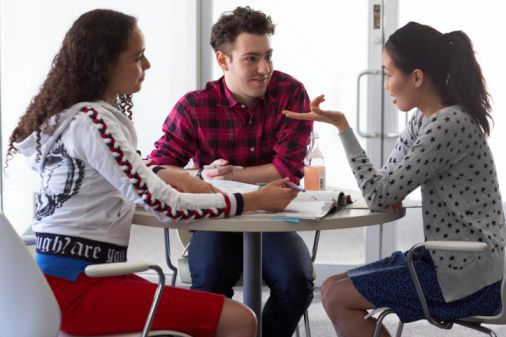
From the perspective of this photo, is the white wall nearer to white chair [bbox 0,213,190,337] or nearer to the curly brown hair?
the curly brown hair

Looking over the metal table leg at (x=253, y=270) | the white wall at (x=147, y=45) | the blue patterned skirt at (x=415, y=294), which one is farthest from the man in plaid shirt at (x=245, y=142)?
the white wall at (x=147, y=45)

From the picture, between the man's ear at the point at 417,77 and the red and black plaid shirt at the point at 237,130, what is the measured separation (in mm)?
628

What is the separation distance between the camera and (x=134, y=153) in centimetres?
212

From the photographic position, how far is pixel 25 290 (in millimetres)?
1948

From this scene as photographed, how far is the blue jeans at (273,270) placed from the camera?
2795 mm

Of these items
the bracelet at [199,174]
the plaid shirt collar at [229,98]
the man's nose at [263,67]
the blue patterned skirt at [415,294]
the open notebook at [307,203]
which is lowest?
the blue patterned skirt at [415,294]

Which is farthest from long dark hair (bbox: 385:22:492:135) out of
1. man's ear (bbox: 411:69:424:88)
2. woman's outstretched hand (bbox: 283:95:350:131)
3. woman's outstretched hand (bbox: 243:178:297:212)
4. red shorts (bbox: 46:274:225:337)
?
red shorts (bbox: 46:274:225:337)

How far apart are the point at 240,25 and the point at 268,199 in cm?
97

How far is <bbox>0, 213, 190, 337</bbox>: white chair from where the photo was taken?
1.92 meters

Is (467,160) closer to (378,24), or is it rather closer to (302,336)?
(302,336)

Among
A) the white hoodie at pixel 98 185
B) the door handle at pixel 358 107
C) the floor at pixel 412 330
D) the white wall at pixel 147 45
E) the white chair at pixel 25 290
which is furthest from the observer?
the white wall at pixel 147 45

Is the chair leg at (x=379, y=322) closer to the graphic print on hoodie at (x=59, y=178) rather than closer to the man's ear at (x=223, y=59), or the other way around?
the graphic print on hoodie at (x=59, y=178)

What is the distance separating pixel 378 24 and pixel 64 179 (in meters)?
2.51

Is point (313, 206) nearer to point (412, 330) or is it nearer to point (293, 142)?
point (293, 142)
